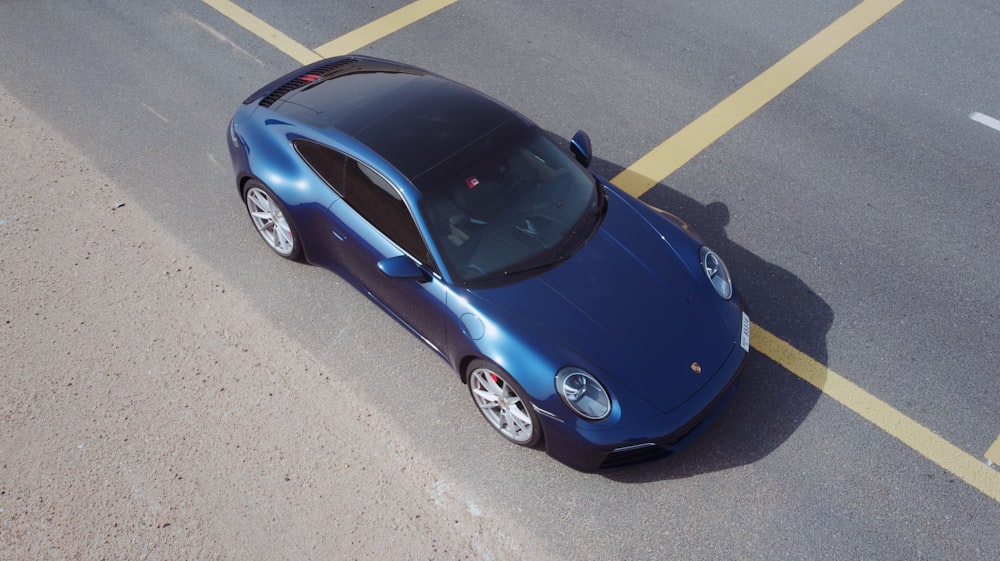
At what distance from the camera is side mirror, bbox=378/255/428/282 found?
5.20m

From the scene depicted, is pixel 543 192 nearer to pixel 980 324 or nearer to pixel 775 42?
pixel 980 324

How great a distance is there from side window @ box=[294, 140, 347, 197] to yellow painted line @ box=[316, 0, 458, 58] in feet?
8.92

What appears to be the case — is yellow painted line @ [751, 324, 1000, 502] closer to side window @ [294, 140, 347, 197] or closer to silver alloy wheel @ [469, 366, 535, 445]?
silver alloy wheel @ [469, 366, 535, 445]

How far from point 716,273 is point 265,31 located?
547 centimetres

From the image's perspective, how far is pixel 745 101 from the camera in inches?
308

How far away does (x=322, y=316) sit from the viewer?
6039 mm

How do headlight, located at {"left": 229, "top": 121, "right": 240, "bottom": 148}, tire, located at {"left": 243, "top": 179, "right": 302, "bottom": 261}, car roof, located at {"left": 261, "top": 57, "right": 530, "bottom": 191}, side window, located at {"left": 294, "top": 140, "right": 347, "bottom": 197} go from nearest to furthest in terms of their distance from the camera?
car roof, located at {"left": 261, "top": 57, "right": 530, "bottom": 191}
side window, located at {"left": 294, "top": 140, "right": 347, "bottom": 197}
tire, located at {"left": 243, "top": 179, "right": 302, "bottom": 261}
headlight, located at {"left": 229, "top": 121, "right": 240, "bottom": 148}

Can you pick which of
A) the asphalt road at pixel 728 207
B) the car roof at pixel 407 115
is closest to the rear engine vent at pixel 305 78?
the car roof at pixel 407 115

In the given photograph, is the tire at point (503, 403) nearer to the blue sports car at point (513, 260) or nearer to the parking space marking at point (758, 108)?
the blue sports car at point (513, 260)

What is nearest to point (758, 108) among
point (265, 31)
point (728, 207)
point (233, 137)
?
point (728, 207)

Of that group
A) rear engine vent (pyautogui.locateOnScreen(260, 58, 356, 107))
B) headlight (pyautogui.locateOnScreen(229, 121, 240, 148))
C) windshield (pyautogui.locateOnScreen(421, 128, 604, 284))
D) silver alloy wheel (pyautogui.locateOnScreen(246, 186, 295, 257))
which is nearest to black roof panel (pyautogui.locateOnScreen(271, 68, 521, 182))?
rear engine vent (pyautogui.locateOnScreen(260, 58, 356, 107))

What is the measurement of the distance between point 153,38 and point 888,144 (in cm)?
714

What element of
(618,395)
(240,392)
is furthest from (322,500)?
(618,395)

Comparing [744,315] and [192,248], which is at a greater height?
[744,315]
